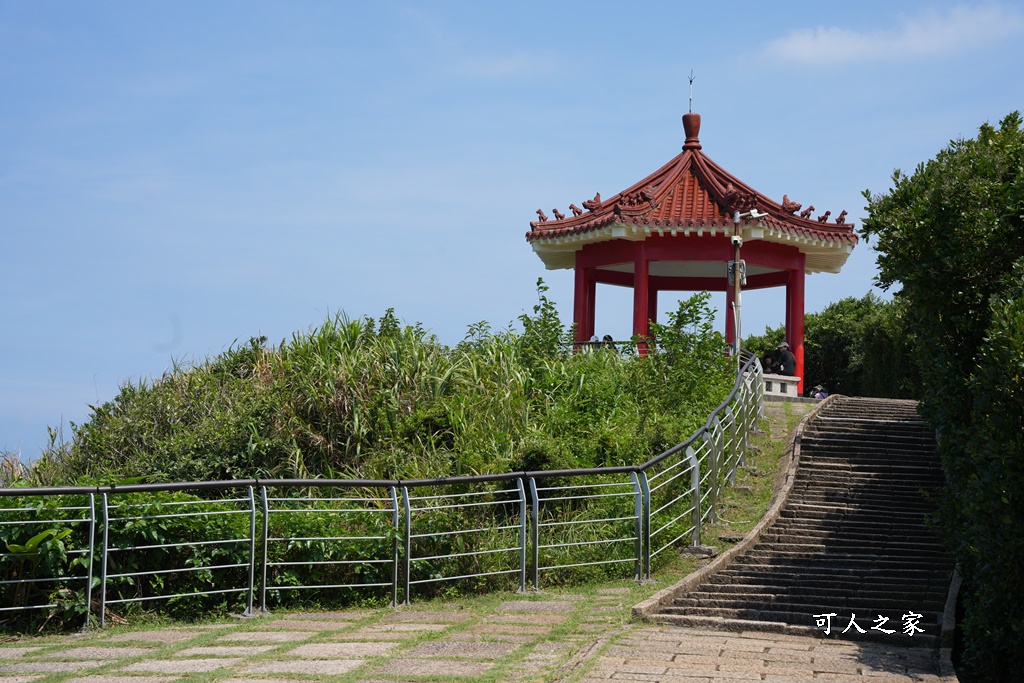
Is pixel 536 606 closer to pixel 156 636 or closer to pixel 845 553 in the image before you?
pixel 156 636

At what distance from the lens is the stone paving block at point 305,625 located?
8141mm

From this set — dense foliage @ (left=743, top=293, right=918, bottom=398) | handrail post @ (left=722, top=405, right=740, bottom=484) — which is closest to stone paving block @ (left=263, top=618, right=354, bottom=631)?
handrail post @ (left=722, top=405, right=740, bottom=484)

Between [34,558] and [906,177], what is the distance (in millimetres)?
8623

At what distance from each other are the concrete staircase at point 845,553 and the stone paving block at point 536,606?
84cm

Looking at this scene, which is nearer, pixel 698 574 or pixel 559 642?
pixel 559 642

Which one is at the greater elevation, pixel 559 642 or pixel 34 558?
pixel 34 558

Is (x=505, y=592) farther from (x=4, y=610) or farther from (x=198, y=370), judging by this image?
(x=198, y=370)

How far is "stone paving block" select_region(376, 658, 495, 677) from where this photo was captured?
668 cm

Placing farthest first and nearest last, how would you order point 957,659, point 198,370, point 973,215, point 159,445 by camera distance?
point 198,370
point 159,445
point 973,215
point 957,659

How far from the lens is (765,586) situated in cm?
1013

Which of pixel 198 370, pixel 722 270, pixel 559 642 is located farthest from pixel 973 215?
pixel 722 270

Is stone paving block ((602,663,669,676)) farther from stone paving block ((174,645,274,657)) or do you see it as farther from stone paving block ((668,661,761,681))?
stone paving block ((174,645,274,657))

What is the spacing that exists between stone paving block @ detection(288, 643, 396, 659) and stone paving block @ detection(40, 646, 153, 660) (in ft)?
3.47

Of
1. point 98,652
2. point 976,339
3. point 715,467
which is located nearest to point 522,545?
point 715,467
